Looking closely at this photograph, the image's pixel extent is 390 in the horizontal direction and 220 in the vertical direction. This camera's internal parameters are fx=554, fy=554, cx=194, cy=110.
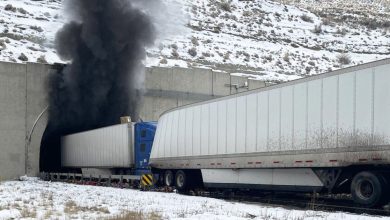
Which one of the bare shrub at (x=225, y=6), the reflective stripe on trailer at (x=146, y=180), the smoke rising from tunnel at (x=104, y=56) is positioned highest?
the bare shrub at (x=225, y=6)

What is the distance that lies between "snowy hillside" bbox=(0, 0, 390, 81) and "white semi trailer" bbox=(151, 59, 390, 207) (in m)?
20.5

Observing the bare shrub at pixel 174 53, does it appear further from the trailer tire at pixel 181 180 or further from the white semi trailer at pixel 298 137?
the trailer tire at pixel 181 180

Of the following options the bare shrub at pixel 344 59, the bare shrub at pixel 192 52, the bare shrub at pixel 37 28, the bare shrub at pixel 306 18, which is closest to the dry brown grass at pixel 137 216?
the bare shrub at pixel 37 28

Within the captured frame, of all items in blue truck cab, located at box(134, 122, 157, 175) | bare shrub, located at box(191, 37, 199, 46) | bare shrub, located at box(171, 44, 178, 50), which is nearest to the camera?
blue truck cab, located at box(134, 122, 157, 175)

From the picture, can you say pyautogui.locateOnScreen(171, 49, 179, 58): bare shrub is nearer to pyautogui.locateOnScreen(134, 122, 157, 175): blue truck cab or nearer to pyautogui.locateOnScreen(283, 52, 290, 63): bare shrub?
pyautogui.locateOnScreen(283, 52, 290, 63): bare shrub

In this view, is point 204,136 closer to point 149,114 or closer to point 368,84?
point 368,84

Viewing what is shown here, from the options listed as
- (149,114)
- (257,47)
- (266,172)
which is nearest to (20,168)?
(149,114)

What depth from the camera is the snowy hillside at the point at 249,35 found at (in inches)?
1819

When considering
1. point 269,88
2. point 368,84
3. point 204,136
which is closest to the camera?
point 368,84

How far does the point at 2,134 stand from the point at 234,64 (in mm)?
24787

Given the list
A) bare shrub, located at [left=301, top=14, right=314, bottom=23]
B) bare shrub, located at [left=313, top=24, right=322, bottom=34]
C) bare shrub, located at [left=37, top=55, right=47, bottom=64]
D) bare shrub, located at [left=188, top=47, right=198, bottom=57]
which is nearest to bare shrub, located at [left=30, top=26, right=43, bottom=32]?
bare shrub, located at [left=37, top=55, right=47, bottom=64]

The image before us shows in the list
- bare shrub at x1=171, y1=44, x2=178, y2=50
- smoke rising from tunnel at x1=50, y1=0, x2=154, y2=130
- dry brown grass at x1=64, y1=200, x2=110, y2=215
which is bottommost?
dry brown grass at x1=64, y1=200, x2=110, y2=215

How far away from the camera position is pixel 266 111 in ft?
54.7

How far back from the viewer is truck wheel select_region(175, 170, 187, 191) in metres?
20.8
